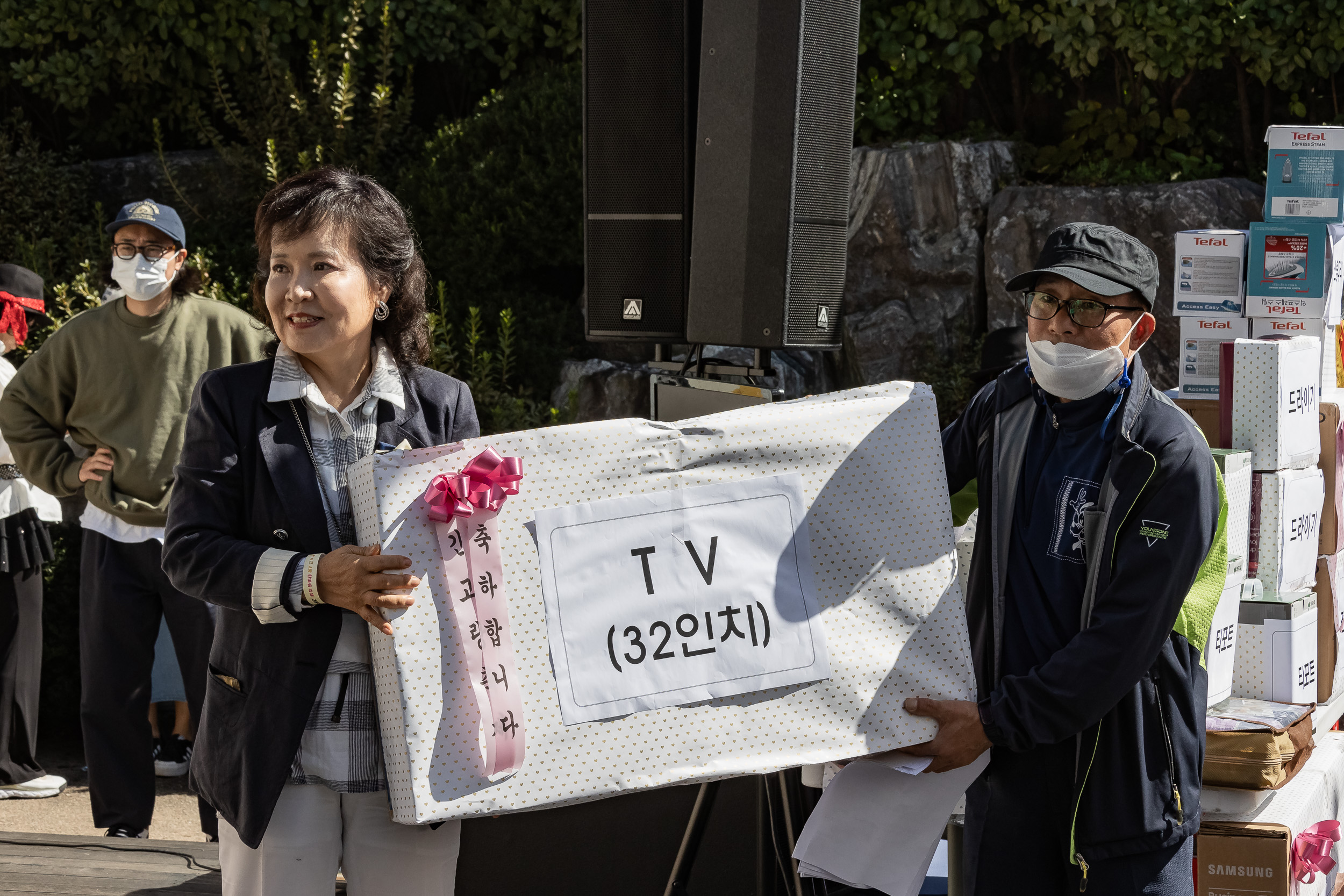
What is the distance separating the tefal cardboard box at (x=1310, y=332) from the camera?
11.0 feet

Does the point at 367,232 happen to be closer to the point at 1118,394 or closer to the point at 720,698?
the point at 720,698

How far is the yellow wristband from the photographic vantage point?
1788mm

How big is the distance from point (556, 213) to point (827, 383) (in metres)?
1.84

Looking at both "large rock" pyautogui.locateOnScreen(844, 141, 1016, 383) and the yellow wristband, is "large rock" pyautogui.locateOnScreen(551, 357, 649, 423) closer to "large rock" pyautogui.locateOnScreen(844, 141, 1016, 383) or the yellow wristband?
"large rock" pyautogui.locateOnScreen(844, 141, 1016, 383)

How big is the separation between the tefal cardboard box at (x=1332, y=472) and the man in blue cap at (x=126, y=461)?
10.3ft

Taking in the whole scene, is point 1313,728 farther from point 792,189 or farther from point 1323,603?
point 792,189

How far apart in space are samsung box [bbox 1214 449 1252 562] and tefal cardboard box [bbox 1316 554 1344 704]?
43 cm

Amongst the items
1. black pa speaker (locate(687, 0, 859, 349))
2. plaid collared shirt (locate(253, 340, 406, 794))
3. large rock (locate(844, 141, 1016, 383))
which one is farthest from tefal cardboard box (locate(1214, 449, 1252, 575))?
large rock (locate(844, 141, 1016, 383))

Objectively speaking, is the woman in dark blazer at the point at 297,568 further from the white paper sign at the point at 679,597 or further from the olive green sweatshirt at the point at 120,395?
the olive green sweatshirt at the point at 120,395

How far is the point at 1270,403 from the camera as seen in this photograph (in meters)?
3.04

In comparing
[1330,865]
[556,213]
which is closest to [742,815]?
[1330,865]

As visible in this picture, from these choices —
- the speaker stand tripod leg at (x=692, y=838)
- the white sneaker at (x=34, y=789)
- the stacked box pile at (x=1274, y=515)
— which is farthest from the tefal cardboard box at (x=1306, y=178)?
the white sneaker at (x=34, y=789)

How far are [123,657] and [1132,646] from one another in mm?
3200

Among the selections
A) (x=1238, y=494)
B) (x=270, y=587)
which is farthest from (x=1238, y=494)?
(x=270, y=587)
